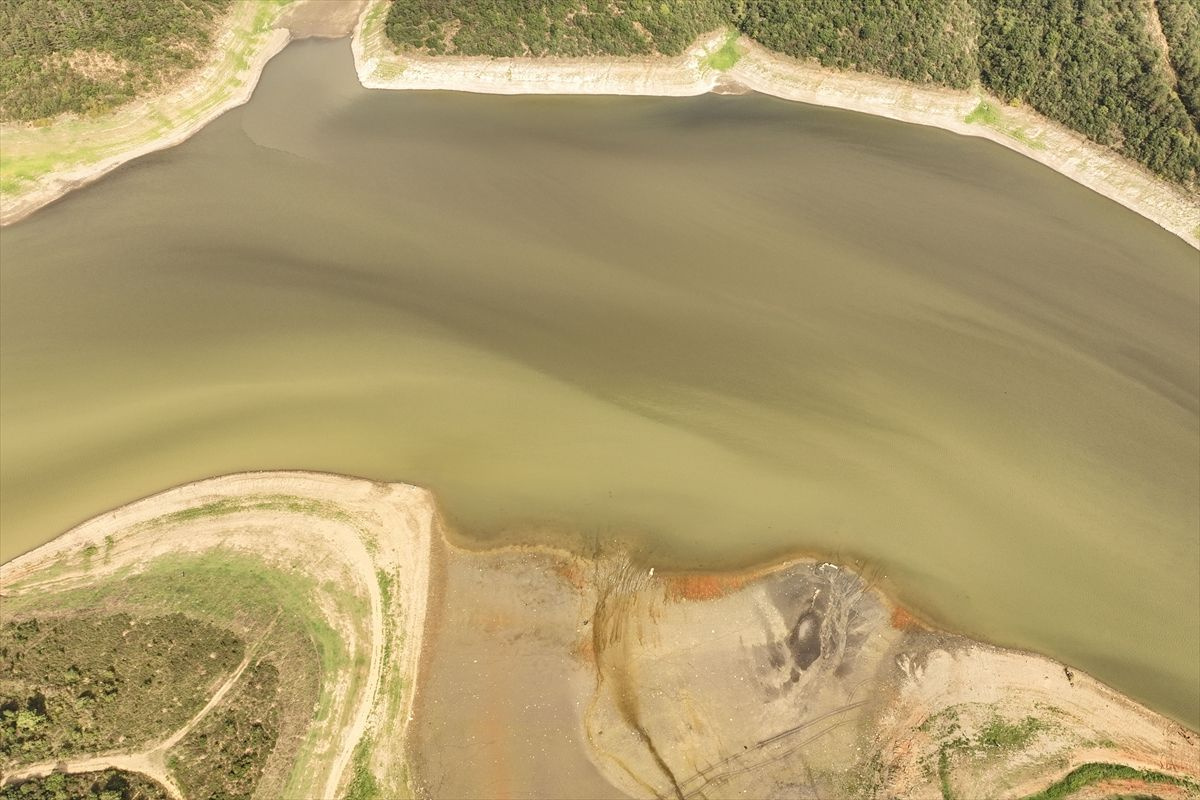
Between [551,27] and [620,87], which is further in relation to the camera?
[551,27]

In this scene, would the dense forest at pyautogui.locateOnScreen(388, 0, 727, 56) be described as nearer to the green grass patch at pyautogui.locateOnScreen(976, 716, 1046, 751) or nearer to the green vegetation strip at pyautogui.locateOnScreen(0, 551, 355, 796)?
the green vegetation strip at pyautogui.locateOnScreen(0, 551, 355, 796)

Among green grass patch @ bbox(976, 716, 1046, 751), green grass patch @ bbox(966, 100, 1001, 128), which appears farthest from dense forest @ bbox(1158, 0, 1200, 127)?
green grass patch @ bbox(976, 716, 1046, 751)

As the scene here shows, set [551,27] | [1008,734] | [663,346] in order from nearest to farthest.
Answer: [1008,734] < [663,346] < [551,27]

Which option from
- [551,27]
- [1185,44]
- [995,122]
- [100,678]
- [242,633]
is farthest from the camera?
[551,27]

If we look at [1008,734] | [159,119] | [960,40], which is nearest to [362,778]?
[1008,734]

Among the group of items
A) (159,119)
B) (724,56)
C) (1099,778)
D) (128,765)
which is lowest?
(128,765)

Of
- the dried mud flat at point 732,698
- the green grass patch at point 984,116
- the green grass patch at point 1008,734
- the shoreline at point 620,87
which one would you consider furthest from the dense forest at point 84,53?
the green grass patch at point 1008,734

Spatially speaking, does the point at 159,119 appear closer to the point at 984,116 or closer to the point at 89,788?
the point at 89,788

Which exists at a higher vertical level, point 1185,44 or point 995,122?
point 1185,44
